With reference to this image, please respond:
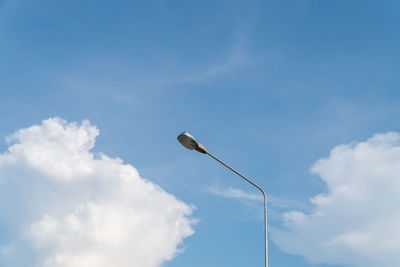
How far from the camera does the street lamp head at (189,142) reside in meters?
11.4

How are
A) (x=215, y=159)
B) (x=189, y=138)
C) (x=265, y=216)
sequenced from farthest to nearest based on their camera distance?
(x=265, y=216)
(x=215, y=159)
(x=189, y=138)

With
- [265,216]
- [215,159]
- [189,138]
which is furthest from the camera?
[265,216]

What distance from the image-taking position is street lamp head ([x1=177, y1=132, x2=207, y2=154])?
37.4ft

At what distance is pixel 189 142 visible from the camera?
11602 mm

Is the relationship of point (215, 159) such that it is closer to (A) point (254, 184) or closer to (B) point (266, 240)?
(A) point (254, 184)

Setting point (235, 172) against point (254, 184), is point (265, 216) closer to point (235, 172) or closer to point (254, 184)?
point (254, 184)

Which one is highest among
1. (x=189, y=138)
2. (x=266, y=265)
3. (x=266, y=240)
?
(x=189, y=138)

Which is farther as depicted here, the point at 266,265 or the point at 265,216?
the point at 265,216

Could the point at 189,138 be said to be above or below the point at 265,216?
above

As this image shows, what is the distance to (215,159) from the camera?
41.3ft

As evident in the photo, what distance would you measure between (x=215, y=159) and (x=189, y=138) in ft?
5.60

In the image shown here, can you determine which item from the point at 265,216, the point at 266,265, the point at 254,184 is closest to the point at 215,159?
the point at 254,184

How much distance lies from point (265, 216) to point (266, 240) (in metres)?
0.98

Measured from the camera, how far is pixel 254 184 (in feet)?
44.9
